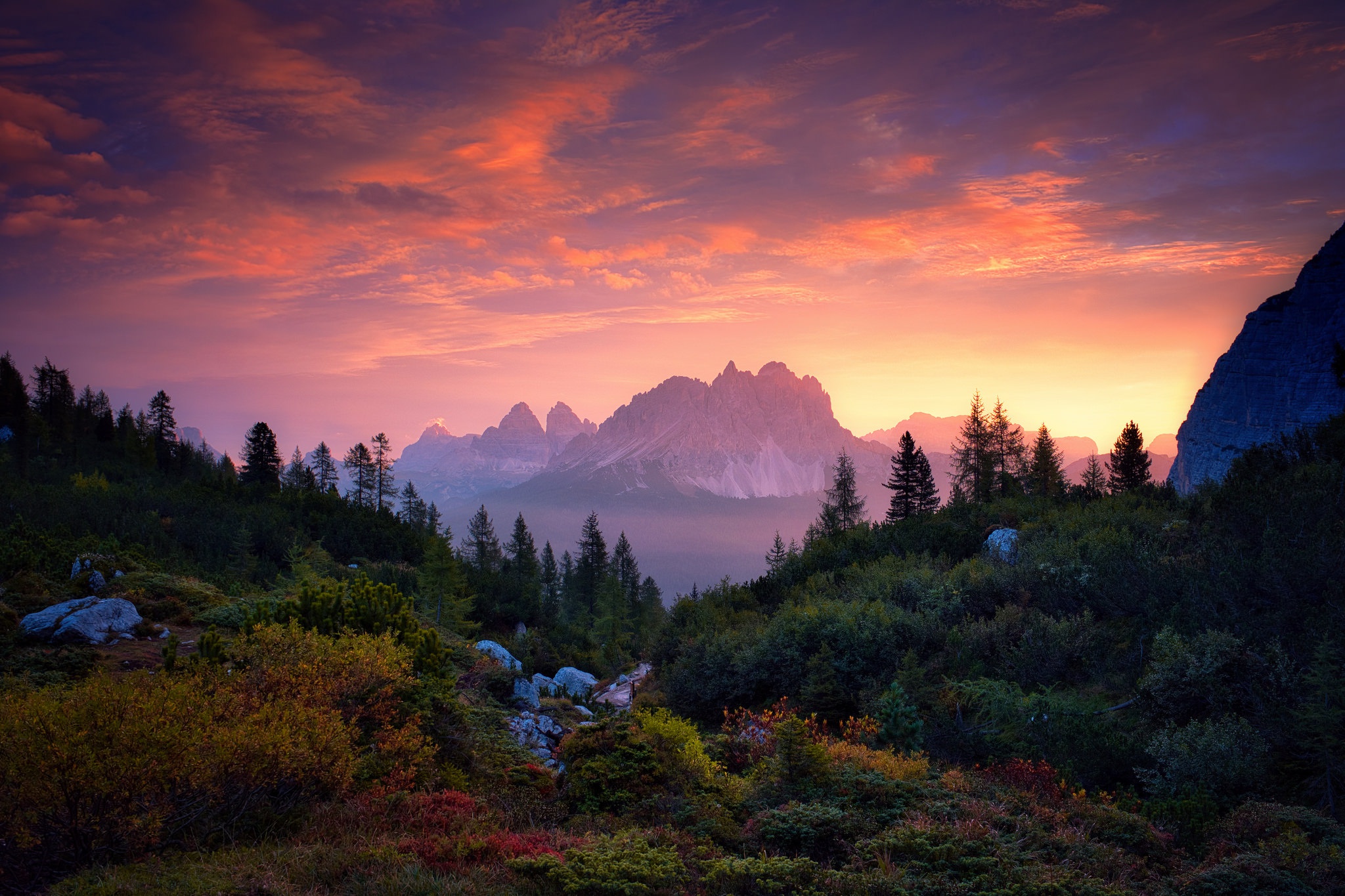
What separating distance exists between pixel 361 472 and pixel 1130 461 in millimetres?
70218

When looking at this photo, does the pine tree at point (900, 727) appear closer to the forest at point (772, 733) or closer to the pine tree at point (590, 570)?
the forest at point (772, 733)

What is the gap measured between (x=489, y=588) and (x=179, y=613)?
95.3ft

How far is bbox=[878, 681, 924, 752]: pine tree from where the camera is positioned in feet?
39.2

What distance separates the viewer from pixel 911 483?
5047cm

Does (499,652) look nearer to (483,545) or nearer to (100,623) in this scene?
(100,623)

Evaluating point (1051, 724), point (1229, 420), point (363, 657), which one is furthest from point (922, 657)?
point (1229, 420)

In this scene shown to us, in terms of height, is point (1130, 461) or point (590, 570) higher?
point (1130, 461)

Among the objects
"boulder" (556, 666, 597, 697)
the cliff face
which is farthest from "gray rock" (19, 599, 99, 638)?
the cliff face

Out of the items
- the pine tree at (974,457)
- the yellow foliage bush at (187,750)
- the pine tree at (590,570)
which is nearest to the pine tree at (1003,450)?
the pine tree at (974,457)

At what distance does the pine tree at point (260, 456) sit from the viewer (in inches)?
2255

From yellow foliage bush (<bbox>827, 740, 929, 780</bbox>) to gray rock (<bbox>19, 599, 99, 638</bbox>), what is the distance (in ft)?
50.0

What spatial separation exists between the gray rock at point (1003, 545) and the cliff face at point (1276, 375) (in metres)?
35.5

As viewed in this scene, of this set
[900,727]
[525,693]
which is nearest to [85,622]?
[525,693]

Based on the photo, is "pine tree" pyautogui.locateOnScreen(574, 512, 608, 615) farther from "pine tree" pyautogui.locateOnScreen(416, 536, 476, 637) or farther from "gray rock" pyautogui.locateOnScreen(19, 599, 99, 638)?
"gray rock" pyautogui.locateOnScreen(19, 599, 99, 638)
